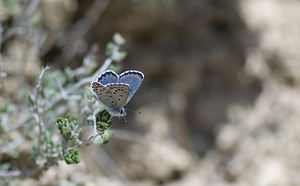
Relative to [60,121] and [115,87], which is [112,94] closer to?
[115,87]

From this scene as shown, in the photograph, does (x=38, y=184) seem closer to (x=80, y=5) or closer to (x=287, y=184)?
(x=80, y=5)

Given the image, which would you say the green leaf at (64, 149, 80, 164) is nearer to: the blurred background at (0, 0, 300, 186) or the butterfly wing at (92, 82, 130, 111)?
the butterfly wing at (92, 82, 130, 111)

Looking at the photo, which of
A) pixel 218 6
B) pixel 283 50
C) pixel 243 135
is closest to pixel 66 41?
pixel 218 6

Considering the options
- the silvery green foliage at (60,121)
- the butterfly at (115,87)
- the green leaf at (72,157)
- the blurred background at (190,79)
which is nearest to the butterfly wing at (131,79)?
the butterfly at (115,87)

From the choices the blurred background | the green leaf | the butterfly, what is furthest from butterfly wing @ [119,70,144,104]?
the blurred background

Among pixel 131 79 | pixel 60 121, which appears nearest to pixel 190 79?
pixel 131 79
